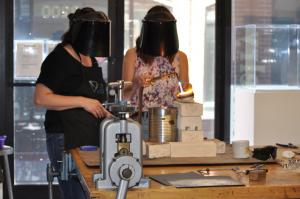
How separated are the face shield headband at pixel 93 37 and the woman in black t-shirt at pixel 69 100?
1.02 ft

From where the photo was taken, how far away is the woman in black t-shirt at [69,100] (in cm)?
292

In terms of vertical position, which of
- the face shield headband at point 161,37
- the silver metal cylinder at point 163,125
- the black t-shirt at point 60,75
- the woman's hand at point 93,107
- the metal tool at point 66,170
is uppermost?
the face shield headband at point 161,37

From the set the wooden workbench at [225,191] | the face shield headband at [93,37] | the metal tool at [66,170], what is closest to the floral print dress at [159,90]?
the metal tool at [66,170]

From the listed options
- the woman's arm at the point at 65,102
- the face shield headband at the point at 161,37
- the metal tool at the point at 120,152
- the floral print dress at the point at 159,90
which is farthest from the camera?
the floral print dress at the point at 159,90

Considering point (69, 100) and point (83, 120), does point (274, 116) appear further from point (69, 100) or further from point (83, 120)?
point (69, 100)

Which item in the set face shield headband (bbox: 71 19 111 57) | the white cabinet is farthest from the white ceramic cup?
the white cabinet

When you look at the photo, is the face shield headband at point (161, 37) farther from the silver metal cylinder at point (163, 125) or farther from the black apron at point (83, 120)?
the black apron at point (83, 120)

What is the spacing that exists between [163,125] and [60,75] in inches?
22.6

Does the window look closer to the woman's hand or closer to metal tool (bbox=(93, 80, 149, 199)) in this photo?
the woman's hand

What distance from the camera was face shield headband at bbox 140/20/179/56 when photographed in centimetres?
239

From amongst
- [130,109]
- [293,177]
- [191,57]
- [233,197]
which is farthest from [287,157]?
[191,57]

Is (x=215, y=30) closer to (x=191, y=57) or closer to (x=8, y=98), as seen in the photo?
(x=191, y=57)

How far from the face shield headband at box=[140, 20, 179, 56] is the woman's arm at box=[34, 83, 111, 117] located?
0.59 m

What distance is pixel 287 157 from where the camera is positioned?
2729 millimetres
